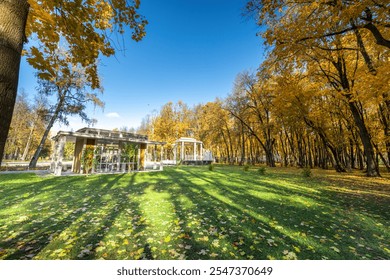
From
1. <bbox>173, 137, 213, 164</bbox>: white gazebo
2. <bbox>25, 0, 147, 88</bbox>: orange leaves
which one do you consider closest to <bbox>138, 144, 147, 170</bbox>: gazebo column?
<bbox>173, 137, 213, 164</bbox>: white gazebo

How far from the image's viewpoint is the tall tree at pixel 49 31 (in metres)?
1.76

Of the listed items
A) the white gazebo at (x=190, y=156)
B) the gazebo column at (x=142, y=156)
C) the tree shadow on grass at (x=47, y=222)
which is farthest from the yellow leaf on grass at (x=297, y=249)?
the white gazebo at (x=190, y=156)

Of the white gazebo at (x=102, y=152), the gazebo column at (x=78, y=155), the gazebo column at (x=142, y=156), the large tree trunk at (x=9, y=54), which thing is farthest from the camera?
the gazebo column at (x=142, y=156)

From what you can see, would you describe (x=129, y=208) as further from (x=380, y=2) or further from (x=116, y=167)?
(x=116, y=167)

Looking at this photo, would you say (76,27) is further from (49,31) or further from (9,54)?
(9,54)

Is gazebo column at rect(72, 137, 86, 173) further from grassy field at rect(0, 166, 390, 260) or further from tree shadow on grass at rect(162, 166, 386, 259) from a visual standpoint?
tree shadow on grass at rect(162, 166, 386, 259)

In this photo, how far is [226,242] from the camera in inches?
121

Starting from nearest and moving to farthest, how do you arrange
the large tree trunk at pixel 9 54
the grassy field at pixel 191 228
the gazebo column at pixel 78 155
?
the large tree trunk at pixel 9 54
the grassy field at pixel 191 228
the gazebo column at pixel 78 155

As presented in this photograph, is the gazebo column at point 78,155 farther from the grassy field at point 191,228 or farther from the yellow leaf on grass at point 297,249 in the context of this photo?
the yellow leaf on grass at point 297,249

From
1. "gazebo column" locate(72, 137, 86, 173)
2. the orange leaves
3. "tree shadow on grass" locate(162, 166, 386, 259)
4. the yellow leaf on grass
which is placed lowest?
the yellow leaf on grass

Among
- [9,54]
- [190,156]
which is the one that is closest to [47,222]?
[9,54]

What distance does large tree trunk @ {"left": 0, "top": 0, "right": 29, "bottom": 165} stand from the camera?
1714 millimetres
